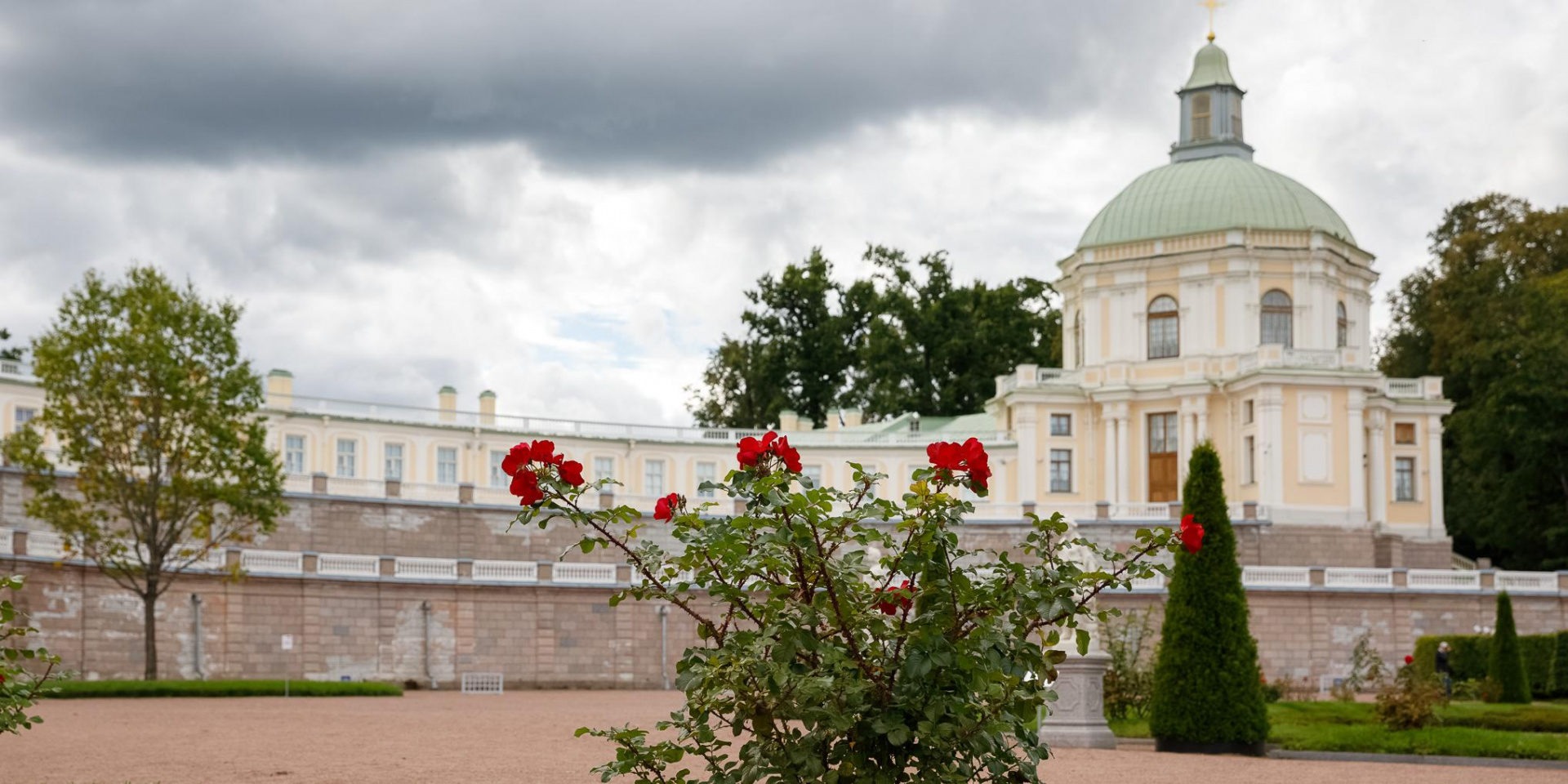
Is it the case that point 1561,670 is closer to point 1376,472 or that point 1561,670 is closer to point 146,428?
point 1376,472

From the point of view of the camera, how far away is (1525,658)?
4284cm

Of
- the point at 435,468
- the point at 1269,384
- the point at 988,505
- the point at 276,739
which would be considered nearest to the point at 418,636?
the point at 435,468

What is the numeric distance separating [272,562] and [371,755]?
87.4 ft

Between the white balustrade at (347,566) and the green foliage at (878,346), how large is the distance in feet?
99.5

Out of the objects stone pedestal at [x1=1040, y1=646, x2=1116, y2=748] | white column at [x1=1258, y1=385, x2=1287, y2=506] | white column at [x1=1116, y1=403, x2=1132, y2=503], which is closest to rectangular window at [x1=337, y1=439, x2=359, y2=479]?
white column at [x1=1116, y1=403, x2=1132, y2=503]

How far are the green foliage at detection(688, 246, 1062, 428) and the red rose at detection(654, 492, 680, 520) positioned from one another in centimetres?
6470

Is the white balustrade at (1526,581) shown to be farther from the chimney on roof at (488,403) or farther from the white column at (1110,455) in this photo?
the chimney on roof at (488,403)

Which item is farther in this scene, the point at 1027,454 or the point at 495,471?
the point at 1027,454

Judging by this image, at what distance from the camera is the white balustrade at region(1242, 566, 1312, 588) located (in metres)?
51.9

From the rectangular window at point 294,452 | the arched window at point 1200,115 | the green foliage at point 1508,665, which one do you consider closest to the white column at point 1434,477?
the arched window at point 1200,115

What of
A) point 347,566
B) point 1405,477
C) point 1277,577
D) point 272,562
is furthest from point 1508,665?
point 272,562

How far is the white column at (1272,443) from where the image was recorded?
59969 millimetres

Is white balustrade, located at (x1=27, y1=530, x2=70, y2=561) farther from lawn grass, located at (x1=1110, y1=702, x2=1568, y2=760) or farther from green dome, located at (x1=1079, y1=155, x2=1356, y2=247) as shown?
green dome, located at (x1=1079, y1=155, x2=1356, y2=247)

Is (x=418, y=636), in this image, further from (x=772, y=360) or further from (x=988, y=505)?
(x=772, y=360)
